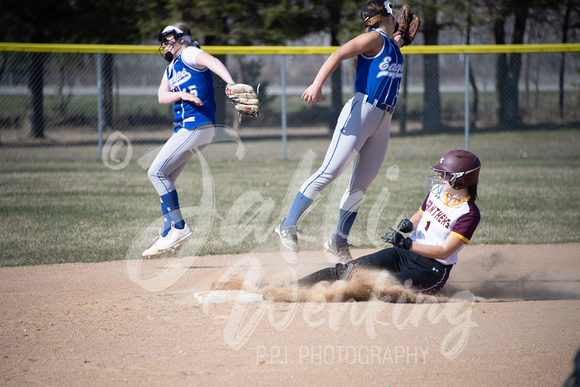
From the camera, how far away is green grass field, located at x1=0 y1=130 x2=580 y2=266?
6.62 meters

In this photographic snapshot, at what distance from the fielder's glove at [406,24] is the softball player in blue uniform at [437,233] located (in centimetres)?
116

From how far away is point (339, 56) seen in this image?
4.13m

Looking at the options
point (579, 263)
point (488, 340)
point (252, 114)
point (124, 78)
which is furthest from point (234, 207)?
point (124, 78)

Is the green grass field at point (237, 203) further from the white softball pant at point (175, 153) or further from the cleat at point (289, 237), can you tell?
the cleat at point (289, 237)

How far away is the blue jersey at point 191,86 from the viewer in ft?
16.1

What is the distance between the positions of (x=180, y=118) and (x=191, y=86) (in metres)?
0.31

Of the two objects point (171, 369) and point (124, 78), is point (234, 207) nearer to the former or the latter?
point (171, 369)

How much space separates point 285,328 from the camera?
374 cm

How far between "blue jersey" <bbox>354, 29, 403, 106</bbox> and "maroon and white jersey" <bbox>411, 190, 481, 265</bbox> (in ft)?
2.84

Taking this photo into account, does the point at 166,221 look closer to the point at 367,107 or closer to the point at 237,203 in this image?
the point at 367,107

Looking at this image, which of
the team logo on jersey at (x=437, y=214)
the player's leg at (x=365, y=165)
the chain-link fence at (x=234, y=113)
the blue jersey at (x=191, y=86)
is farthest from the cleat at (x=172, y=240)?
the chain-link fence at (x=234, y=113)

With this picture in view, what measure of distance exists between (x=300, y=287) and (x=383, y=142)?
136 centimetres

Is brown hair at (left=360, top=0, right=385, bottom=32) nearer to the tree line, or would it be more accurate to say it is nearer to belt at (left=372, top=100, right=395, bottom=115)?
belt at (left=372, top=100, right=395, bottom=115)

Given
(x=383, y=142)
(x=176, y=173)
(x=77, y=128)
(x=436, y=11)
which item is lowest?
(x=77, y=128)
